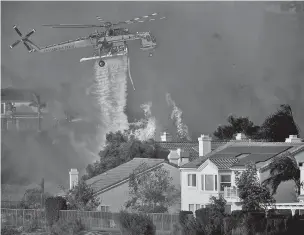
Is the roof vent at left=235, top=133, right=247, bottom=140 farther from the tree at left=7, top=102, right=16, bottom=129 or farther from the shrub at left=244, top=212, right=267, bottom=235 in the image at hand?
the shrub at left=244, top=212, right=267, bottom=235

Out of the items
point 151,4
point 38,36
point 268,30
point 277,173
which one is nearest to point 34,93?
point 38,36

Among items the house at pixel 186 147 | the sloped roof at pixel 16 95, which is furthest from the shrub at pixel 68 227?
the sloped roof at pixel 16 95

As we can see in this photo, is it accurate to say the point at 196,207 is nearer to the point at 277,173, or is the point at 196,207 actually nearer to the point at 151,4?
the point at 277,173

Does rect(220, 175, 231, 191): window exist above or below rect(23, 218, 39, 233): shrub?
above

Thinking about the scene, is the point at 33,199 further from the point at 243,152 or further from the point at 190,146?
the point at 243,152

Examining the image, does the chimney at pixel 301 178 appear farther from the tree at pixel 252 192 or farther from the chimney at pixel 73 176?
the chimney at pixel 73 176

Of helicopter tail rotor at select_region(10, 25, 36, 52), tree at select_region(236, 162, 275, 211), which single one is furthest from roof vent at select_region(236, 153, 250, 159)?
helicopter tail rotor at select_region(10, 25, 36, 52)
